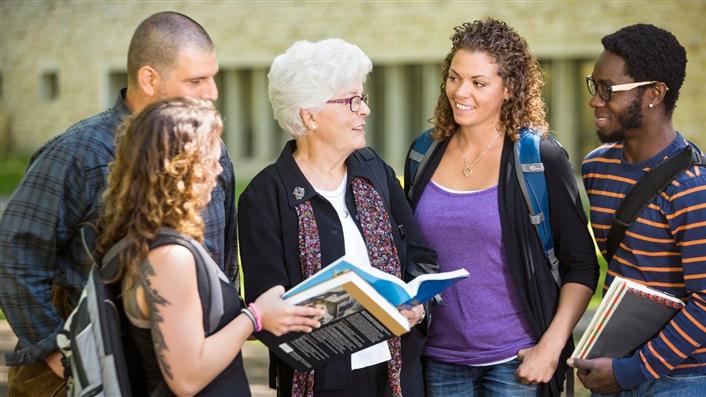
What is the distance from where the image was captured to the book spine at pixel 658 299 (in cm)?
359

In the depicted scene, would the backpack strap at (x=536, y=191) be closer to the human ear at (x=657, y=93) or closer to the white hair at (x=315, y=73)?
the human ear at (x=657, y=93)

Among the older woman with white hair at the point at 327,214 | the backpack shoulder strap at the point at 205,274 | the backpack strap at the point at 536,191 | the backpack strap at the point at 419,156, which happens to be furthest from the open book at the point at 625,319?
the backpack shoulder strap at the point at 205,274

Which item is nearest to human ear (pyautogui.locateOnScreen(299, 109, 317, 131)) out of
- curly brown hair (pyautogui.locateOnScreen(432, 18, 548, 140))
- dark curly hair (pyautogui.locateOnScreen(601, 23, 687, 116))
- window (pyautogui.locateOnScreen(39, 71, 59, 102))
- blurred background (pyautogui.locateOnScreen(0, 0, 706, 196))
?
curly brown hair (pyautogui.locateOnScreen(432, 18, 548, 140))

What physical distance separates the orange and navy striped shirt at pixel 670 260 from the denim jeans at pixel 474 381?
48 cm

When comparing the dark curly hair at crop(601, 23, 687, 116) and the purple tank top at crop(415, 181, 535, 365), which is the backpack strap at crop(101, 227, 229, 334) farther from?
the dark curly hair at crop(601, 23, 687, 116)

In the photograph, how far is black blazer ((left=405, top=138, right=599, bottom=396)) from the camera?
4.07 m

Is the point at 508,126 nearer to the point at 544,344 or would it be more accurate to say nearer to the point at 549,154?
the point at 549,154

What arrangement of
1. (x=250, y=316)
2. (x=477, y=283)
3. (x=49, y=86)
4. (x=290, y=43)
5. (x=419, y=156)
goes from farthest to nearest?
(x=49, y=86), (x=290, y=43), (x=419, y=156), (x=477, y=283), (x=250, y=316)

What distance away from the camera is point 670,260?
146 inches

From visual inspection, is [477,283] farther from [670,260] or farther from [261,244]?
[261,244]

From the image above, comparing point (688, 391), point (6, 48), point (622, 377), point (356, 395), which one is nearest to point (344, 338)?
point (356, 395)

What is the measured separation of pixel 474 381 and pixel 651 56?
1414mm

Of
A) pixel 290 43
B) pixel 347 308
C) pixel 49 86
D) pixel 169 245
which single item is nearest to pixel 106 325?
pixel 169 245

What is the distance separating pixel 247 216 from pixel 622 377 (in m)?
1.45
